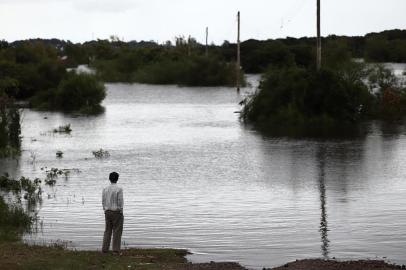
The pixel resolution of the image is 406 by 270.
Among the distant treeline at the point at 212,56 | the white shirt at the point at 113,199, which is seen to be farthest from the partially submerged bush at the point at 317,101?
the distant treeline at the point at 212,56

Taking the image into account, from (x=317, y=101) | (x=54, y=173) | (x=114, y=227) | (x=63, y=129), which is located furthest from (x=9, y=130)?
(x=114, y=227)

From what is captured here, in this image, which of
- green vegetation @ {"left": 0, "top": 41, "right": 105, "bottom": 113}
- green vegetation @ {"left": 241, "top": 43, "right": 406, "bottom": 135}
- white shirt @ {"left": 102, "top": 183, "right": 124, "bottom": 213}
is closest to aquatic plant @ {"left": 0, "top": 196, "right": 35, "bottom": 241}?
white shirt @ {"left": 102, "top": 183, "right": 124, "bottom": 213}

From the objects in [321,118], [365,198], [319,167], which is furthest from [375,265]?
[321,118]

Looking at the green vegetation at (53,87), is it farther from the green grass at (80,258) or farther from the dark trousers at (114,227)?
the dark trousers at (114,227)

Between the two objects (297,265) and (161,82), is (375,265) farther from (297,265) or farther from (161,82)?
(161,82)

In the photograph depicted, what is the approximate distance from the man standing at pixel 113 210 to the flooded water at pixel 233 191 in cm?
177

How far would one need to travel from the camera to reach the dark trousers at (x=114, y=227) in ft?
53.8

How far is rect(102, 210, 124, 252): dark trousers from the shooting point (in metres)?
16.4

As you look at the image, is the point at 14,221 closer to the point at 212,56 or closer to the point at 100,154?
the point at 100,154

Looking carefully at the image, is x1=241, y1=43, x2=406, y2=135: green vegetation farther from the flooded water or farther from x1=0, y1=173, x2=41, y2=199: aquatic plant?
x1=0, y1=173, x2=41, y2=199: aquatic plant

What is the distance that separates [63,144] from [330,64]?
31423mm

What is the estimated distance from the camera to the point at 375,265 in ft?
50.3

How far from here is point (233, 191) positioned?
88.3 ft

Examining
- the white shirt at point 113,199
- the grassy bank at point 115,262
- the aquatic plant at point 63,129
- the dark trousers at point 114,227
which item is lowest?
the aquatic plant at point 63,129
